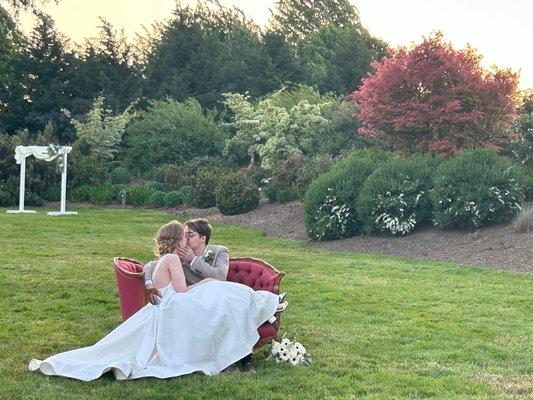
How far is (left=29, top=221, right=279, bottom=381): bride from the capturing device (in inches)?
248

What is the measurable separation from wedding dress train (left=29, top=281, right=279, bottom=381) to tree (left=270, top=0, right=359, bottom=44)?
181 ft

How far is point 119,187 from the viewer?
84.2 feet

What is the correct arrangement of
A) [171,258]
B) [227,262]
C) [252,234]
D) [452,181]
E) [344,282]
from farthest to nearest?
[252,234], [452,181], [344,282], [227,262], [171,258]

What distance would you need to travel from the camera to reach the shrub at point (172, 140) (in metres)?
29.5

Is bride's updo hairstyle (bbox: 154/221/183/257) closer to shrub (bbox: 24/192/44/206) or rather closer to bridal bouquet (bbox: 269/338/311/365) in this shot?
bridal bouquet (bbox: 269/338/311/365)

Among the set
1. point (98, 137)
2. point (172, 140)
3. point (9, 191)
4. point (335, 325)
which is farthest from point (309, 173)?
point (335, 325)

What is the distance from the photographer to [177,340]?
6430 millimetres

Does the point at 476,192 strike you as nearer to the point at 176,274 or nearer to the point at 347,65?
the point at 176,274

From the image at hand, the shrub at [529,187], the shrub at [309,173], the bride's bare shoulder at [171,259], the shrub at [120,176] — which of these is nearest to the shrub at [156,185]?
the shrub at [120,176]

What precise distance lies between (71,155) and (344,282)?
17.4 meters

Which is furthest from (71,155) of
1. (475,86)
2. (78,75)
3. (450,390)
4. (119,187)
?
(450,390)

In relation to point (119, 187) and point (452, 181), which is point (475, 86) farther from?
point (119, 187)

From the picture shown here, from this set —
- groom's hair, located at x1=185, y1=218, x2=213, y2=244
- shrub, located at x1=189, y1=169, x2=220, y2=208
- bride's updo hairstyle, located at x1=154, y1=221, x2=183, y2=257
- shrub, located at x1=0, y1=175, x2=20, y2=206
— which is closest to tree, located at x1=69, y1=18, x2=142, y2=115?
shrub, located at x1=0, y1=175, x2=20, y2=206

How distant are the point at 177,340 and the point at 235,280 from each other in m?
1.51
